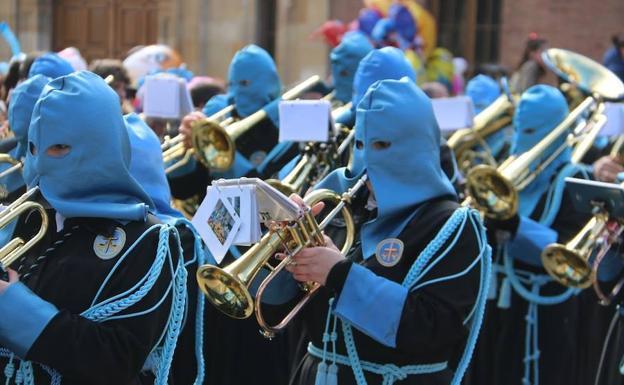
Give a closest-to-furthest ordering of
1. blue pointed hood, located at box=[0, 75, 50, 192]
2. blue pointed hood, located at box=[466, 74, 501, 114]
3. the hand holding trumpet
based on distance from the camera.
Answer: the hand holding trumpet → blue pointed hood, located at box=[0, 75, 50, 192] → blue pointed hood, located at box=[466, 74, 501, 114]

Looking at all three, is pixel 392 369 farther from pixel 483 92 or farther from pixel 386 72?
pixel 483 92

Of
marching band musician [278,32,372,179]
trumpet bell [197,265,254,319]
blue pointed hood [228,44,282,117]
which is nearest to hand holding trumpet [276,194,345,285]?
trumpet bell [197,265,254,319]

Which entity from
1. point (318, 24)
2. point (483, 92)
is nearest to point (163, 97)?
point (483, 92)

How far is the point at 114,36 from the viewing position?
16.3 meters

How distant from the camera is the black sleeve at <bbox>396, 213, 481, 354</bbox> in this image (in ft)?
12.5

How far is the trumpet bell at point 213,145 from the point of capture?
6.73 metres

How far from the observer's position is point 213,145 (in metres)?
6.85

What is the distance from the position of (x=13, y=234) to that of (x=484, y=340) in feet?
11.5

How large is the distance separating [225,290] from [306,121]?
7.08 ft

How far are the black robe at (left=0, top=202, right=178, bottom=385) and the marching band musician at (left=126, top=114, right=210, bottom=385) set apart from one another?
509 millimetres

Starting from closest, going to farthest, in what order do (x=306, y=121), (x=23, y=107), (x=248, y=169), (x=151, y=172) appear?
(x=151, y=172)
(x=23, y=107)
(x=306, y=121)
(x=248, y=169)

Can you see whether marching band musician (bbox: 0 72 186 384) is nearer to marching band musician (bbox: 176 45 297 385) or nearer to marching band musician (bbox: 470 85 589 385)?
marching band musician (bbox: 176 45 297 385)

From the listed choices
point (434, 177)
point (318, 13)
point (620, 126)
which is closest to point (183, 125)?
point (620, 126)

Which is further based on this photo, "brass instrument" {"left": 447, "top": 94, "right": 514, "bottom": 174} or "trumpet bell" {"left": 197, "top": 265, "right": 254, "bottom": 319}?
"brass instrument" {"left": 447, "top": 94, "right": 514, "bottom": 174}
